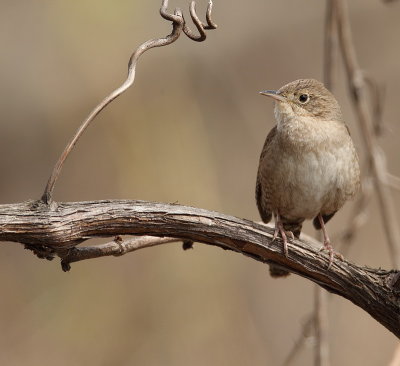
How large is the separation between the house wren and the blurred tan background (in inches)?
53.2

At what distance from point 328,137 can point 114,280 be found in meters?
2.15

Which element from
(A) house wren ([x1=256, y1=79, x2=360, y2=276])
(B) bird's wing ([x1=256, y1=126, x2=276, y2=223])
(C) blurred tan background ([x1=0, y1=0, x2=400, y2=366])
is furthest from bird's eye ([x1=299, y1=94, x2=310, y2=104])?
(C) blurred tan background ([x1=0, y1=0, x2=400, y2=366])

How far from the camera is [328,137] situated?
450cm

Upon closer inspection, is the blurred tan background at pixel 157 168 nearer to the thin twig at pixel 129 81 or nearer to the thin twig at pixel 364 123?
the thin twig at pixel 364 123

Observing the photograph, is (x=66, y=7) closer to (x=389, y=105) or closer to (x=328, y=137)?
(x=328, y=137)

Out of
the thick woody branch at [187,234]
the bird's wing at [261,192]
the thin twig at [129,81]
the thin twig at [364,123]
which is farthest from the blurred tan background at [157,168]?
the thin twig at [129,81]

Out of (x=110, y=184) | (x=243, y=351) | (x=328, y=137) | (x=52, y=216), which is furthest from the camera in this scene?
(x=110, y=184)

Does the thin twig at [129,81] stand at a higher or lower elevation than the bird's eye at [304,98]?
lower

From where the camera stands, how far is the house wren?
4441 mm

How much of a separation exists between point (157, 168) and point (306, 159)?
5.72 feet

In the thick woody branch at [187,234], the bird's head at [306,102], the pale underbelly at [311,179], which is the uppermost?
the bird's head at [306,102]

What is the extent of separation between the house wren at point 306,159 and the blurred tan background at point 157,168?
1350mm

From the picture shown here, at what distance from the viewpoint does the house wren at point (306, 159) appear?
4.44 m

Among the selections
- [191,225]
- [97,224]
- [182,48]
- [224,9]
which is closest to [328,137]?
[191,225]
